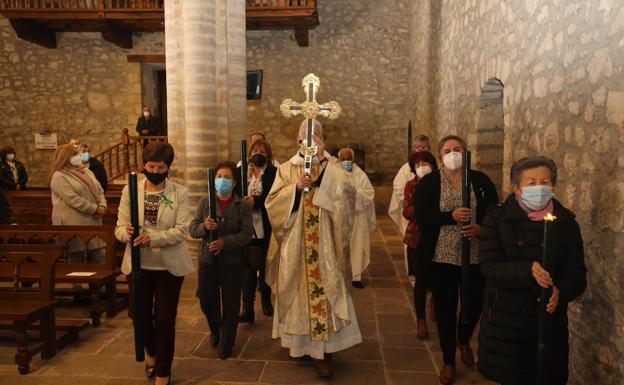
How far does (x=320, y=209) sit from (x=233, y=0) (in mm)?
4984

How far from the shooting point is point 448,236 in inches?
141

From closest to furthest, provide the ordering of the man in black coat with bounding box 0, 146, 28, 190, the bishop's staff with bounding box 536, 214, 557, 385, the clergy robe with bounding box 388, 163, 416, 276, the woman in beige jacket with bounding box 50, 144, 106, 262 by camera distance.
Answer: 1. the bishop's staff with bounding box 536, 214, 557, 385
2. the woman in beige jacket with bounding box 50, 144, 106, 262
3. the clergy robe with bounding box 388, 163, 416, 276
4. the man in black coat with bounding box 0, 146, 28, 190

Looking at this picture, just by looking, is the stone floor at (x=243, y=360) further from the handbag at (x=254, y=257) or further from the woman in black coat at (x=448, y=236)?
the handbag at (x=254, y=257)

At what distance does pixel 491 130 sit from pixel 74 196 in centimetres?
433

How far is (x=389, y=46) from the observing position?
14117 millimetres

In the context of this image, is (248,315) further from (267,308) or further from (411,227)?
(411,227)

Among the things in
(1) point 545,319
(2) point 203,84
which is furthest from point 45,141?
(1) point 545,319

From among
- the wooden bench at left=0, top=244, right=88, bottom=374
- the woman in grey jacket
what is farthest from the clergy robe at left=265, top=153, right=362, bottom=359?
the wooden bench at left=0, top=244, right=88, bottom=374

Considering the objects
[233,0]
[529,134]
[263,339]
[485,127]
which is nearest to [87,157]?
[233,0]

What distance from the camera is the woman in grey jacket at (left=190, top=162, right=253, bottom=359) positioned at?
3.96 m

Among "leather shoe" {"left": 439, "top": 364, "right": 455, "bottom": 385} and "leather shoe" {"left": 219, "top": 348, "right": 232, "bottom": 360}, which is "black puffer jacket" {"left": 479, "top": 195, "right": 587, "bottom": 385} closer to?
"leather shoe" {"left": 439, "top": 364, "right": 455, "bottom": 385}

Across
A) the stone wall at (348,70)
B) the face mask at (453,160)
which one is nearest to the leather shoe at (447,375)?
the face mask at (453,160)

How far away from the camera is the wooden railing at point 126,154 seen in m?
12.2

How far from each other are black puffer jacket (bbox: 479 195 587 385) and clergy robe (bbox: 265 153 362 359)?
3.99 ft
